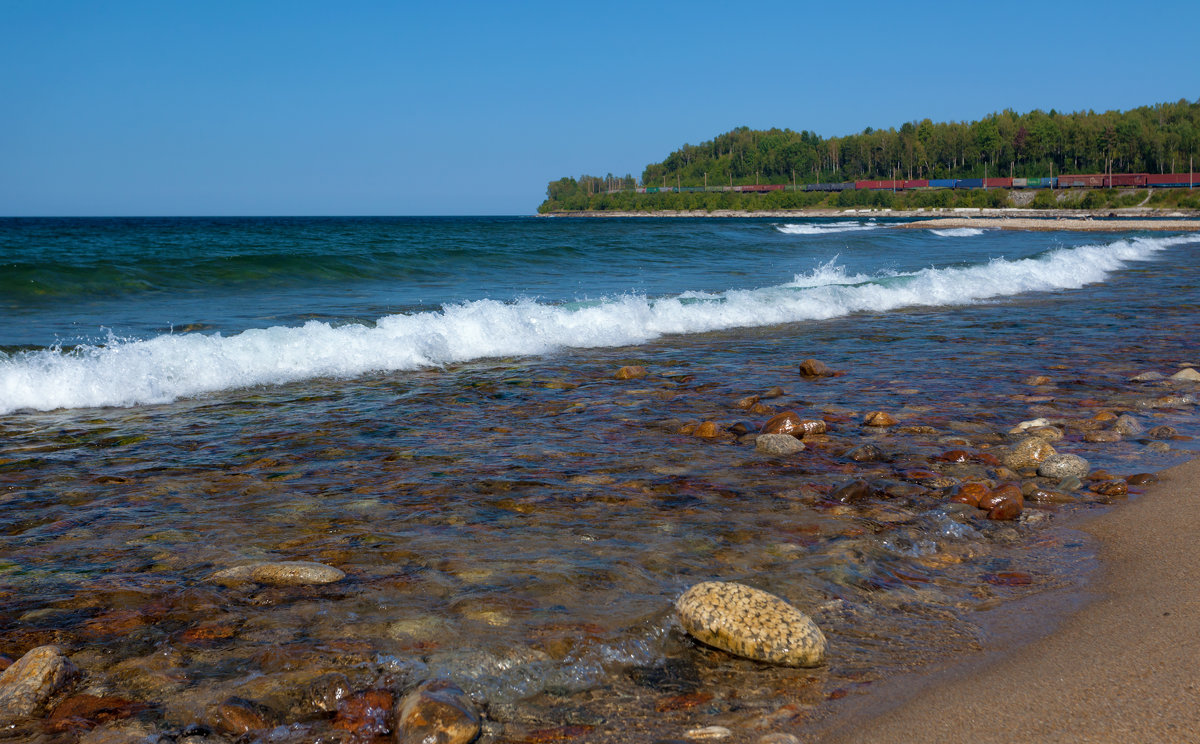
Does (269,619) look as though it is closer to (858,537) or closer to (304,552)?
(304,552)

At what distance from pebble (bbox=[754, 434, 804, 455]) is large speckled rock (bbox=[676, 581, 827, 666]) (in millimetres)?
2385

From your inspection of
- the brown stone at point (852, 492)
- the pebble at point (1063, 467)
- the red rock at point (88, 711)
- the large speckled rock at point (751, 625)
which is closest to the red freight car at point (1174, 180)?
the pebble at point (1063, 467)

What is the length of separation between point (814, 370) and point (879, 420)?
201 cm

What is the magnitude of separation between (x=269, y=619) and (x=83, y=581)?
94 centimetres

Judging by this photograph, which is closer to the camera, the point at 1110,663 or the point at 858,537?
the point at 1110,663

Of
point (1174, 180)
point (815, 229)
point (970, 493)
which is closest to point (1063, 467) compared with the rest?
point (970, 493)

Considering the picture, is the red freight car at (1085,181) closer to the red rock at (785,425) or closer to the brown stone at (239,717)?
the red rock at (785,425)

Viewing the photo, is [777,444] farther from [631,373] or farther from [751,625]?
[631,373]

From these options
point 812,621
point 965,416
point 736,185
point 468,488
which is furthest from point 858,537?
point 736,185

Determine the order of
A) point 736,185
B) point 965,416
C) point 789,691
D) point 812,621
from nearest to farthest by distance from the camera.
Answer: point 789,691 → point 812,621 → point 965,416 → point 736,185

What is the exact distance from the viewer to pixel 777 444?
17.3ft

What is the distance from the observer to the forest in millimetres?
127062

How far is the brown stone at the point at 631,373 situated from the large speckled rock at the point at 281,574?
15.8ft

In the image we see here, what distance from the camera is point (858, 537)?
379 centimetres
